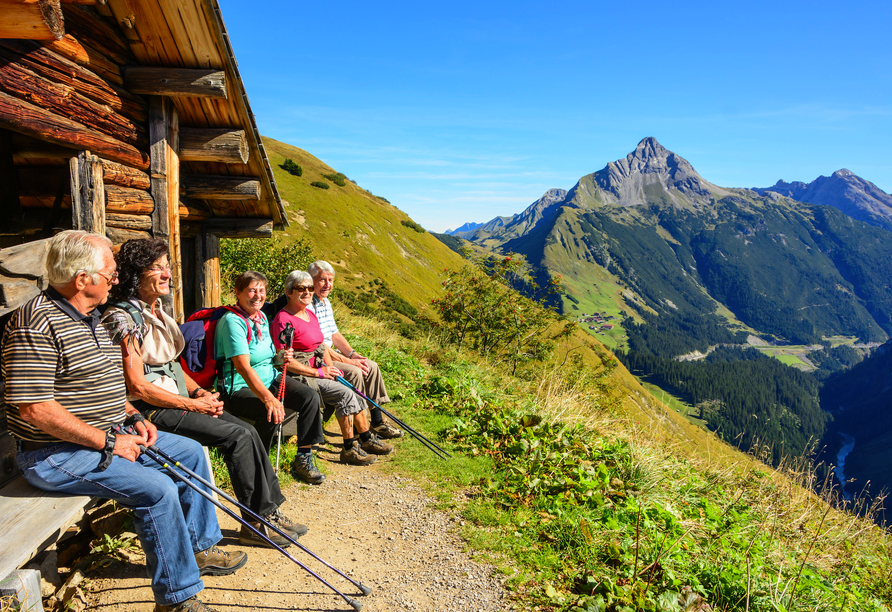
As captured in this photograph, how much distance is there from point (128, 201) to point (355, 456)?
3755 millimetres

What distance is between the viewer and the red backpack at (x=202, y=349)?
4535 millimetres

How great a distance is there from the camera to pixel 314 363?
227 inches

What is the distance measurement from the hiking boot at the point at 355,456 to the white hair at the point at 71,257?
3.65 metres

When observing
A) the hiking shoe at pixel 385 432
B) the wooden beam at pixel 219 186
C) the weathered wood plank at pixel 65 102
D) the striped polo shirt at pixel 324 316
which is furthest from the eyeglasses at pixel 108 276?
the wooden beam at pixel 219 186

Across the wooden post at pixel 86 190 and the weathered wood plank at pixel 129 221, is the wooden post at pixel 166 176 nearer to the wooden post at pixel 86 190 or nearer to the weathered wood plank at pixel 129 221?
the weathered wood plank at pixel 129 221

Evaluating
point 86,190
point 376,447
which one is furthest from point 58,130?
point 376,447

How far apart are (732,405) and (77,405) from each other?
168471mm

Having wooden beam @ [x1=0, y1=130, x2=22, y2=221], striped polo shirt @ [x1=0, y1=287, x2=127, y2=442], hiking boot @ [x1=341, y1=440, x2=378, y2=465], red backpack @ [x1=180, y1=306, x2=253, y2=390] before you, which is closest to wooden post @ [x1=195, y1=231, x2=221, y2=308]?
wooden beam @ [x1=0, y1=130, x2=22, y2=221]

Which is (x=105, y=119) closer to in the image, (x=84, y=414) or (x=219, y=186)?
(x=219, y=186)

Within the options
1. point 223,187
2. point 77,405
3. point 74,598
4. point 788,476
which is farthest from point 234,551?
point 788,476

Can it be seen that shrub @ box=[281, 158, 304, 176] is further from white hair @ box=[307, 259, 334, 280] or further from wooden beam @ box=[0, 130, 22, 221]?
white hair @ box=[307, 259, 334, 280]

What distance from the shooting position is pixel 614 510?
4766 millimetres

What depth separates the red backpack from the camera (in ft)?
14.9

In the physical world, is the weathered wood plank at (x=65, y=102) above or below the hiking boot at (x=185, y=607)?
above
